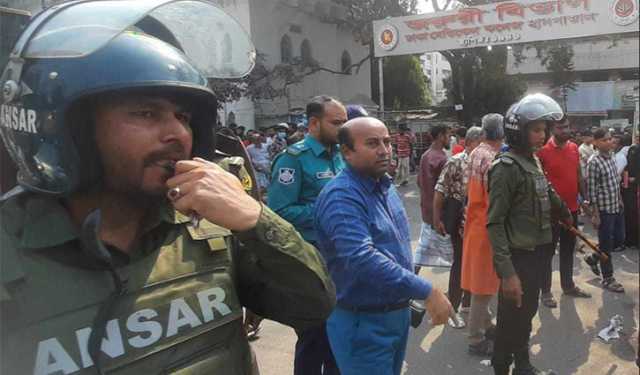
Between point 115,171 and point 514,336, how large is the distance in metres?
2.72

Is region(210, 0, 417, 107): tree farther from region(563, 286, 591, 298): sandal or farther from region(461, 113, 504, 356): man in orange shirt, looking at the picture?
region(461, 113, 504, 356): man in orange shirt

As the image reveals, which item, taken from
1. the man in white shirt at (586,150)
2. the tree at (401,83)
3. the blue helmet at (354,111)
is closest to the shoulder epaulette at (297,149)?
the blue helmet at (354,111)

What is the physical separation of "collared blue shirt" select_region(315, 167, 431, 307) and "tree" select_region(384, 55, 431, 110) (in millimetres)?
30630

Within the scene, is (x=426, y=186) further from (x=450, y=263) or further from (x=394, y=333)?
Answer: (x=394, y=333)

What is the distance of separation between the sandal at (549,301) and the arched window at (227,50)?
163 inches

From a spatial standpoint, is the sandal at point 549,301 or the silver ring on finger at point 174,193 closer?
the silver ring on finger at point 174,193

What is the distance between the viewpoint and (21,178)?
118 cm

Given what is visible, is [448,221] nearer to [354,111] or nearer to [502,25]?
[354,111]

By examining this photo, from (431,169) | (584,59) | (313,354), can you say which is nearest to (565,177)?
(431,169)

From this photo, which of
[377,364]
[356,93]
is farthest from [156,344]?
[356,93]

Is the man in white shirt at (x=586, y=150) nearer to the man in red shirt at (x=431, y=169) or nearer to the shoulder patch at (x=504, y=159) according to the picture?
the man in red shirt at (x=431, y=169)

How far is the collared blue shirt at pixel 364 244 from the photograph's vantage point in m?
2.21

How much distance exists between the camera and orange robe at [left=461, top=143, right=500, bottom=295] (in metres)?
3.78

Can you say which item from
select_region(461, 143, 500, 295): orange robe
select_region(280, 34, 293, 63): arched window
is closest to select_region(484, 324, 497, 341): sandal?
select_region(461, 143, 500, 295): orange robe
